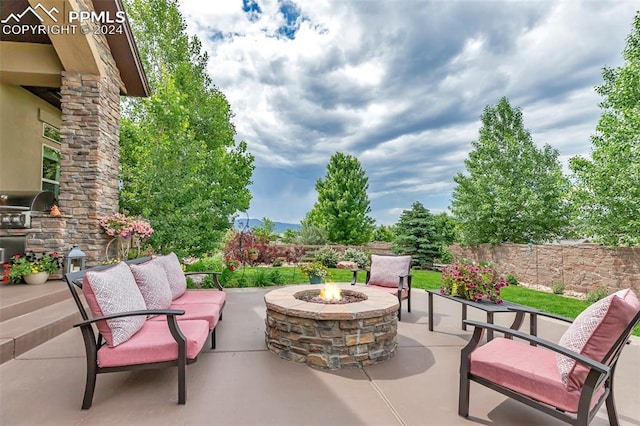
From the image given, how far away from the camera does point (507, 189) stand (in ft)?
41.1

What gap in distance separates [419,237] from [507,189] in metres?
3.93

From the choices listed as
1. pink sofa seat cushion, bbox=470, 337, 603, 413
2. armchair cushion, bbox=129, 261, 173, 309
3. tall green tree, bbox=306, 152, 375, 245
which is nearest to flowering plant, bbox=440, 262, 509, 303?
pink sofa seat cushion, bbox=470, 337, 603, 413

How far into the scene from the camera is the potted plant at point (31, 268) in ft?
16.3

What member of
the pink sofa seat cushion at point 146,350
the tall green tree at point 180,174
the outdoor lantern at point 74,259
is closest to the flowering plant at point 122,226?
the outdoor lantern at point 74,259

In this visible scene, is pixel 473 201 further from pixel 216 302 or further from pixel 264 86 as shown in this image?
pixel 216 302

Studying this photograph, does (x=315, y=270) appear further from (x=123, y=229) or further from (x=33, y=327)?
(x=33, y=327)

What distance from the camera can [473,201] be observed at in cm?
1338

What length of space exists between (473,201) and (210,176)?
10.7 meters

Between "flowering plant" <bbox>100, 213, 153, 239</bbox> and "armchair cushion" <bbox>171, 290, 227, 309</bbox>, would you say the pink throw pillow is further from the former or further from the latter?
"flowering plant" <bbox>100, 213, 153, 239</bbox>

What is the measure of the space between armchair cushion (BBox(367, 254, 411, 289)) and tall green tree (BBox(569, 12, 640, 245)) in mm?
6671

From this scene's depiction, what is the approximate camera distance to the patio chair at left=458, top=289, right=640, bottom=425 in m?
1.84

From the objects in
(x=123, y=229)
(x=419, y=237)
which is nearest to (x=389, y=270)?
(x=123, y=229)

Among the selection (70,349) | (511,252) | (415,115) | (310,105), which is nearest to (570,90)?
(415,115)

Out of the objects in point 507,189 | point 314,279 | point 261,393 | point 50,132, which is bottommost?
point 261,393
